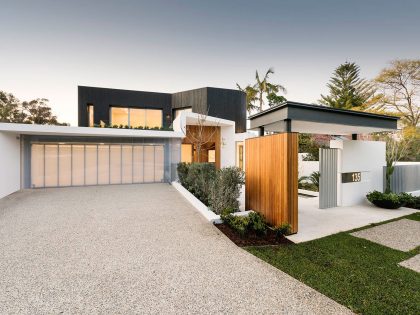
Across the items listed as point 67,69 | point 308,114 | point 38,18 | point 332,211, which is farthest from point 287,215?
point 67,69

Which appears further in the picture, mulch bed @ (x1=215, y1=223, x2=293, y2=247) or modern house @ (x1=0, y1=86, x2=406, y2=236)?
modern house @ (x1=0, y1=86, x2=406, y2=236)

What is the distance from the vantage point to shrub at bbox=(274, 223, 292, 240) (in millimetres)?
4848

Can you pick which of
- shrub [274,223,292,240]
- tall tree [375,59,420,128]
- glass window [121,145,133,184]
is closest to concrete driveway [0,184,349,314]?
shrub [274,223,292,240]

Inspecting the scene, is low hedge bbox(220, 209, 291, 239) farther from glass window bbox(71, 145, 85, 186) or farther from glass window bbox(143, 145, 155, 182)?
glass window bbox(71, 145, 85, 186)

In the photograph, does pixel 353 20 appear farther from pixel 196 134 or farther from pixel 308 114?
pixel 196 134

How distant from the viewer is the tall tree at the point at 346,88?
29562 mm

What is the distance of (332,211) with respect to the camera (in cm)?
752

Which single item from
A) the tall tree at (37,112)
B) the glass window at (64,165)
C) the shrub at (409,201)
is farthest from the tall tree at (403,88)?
the tall tree at (37,112)

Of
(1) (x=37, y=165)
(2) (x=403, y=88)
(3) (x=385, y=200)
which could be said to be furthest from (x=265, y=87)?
(1) (x=37, y=165)

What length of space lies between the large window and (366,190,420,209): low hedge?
16.4 m

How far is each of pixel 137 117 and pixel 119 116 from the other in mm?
1580

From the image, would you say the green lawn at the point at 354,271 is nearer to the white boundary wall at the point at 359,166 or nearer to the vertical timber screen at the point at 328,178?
the vertical timber screen at the point at 328,178

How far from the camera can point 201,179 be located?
8.85m

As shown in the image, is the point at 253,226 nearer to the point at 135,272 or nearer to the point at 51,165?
the point at 135,272
